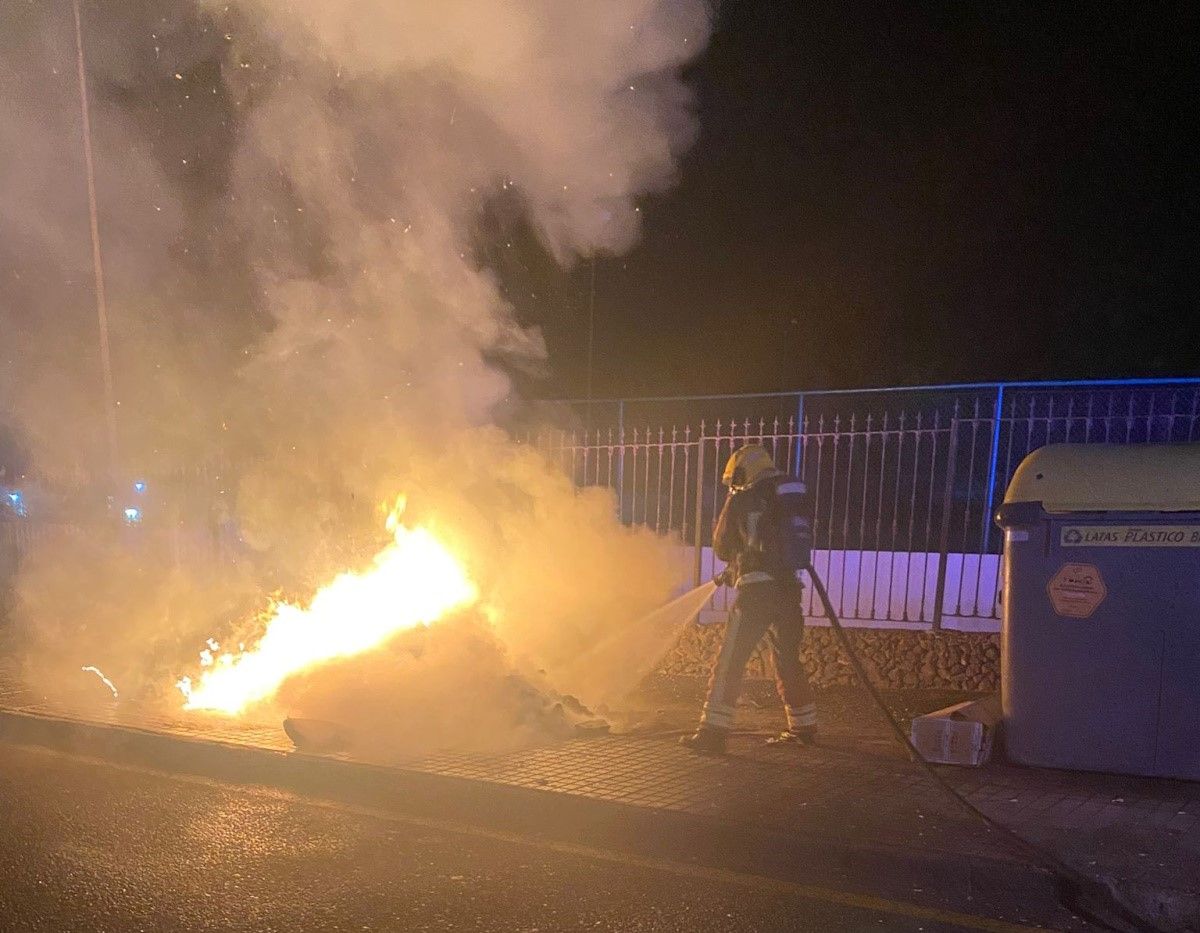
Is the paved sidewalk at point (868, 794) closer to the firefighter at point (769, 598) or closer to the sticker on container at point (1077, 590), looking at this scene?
the firefighter at point (769, 598)

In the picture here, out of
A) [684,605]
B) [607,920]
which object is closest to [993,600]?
[684,605]

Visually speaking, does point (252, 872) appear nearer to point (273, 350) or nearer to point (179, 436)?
point (273, 350)

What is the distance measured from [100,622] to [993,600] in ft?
26.3

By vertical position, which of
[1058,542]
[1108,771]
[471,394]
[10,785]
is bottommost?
[10,785]

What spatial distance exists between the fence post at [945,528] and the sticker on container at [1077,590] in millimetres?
2579

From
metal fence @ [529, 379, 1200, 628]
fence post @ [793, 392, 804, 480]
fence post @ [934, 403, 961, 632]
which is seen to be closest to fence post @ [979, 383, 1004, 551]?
metal fence @ [529, 379, 1200, 628]

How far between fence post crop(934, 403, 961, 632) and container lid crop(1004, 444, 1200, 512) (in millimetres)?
2399

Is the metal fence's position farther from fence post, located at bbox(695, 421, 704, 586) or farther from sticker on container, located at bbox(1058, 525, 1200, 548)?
sticker on container, located at bbox(1058, 525, 1200, 548)

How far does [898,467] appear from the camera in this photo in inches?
315

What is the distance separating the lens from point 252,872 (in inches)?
157

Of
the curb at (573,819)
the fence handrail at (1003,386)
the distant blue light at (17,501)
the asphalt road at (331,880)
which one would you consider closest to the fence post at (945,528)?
the fence handrail at (1003,386)

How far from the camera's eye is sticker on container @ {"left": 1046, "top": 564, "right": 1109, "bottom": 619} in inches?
196

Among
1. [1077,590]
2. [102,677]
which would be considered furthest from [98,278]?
[1077,590]

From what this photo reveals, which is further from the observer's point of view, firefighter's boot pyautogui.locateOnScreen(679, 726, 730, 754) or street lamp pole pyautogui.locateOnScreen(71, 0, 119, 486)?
street lamp pole pyautogui.locateOnScreen(71, 0, 119, 486)
